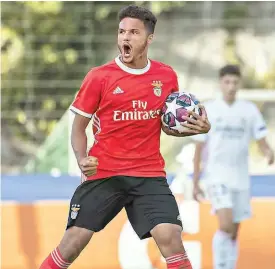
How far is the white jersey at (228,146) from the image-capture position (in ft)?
25.9

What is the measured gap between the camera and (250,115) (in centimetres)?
802

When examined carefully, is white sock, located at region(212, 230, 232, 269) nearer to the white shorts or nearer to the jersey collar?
the white shorts

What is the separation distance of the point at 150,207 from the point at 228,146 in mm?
2598

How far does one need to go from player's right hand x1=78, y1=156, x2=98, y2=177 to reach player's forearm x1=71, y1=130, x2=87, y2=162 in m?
0.17

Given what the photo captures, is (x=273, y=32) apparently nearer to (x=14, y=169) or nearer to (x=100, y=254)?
(x=14, y=169)

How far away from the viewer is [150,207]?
213 inches

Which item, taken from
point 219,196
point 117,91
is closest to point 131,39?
point 117,91

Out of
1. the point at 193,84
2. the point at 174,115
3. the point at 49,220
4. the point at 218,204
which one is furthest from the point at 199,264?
the point at 193,84

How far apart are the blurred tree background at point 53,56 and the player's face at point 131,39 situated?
18.4 feet

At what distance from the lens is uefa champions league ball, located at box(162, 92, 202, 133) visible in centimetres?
539

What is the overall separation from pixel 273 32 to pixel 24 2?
293 cm

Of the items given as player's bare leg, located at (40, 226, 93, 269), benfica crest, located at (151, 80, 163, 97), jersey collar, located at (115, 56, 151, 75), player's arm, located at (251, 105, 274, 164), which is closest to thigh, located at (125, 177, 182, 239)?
player's bare leg, located at (40, 226, 93, 269)

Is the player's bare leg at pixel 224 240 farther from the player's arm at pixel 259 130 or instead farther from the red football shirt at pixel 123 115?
the red football shirt at pixel 123 115

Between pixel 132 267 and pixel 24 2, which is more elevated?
pixel 24 2
